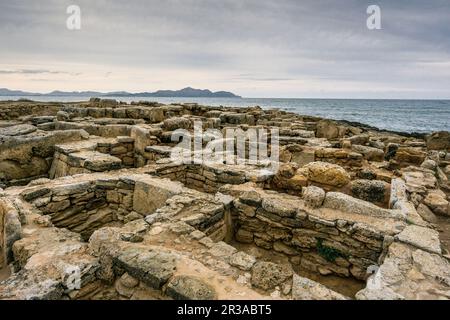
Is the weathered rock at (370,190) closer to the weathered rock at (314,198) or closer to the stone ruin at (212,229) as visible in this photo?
the stone ruin at (212,229)

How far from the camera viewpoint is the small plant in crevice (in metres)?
4.09

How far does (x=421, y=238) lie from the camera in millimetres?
3523

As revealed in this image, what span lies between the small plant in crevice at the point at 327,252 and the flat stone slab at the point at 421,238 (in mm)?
861

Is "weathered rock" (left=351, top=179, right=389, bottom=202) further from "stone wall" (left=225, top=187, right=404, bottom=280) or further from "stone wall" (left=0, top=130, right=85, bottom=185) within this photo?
"stone wall" (left=0, top=130, right=85, bottom=185)

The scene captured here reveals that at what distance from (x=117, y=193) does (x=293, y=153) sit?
5.12 meters

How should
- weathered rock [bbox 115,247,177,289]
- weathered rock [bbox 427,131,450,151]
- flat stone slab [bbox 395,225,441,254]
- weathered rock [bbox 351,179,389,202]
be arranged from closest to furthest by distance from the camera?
weathered rock [bbox 115,247,177,289], flat stone slab [bbox 395,225,441,254], weathered rock [bbox 351,179,389,202], weathered rock [bbox 427,131,450,151]

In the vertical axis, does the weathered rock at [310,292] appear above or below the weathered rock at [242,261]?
below

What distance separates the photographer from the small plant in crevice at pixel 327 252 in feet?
13.4

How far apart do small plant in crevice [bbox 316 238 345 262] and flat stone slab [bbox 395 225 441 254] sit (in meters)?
0.86

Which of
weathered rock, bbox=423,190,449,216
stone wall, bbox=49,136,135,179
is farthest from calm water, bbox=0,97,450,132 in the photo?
stone wall, bbox=49,136,135,179

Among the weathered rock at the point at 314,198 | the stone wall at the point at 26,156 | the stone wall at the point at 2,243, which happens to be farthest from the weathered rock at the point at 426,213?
the stone wall at the point at 26,156
